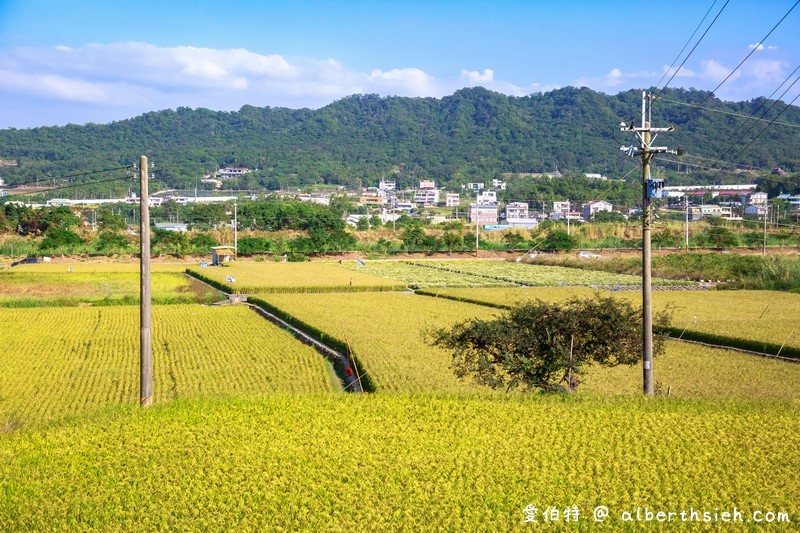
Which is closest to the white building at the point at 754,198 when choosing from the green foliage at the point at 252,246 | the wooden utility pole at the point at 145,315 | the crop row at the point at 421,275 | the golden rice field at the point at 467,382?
the crop row at the point at 421,275

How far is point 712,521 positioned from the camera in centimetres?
827

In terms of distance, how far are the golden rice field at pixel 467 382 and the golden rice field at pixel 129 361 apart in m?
1.35

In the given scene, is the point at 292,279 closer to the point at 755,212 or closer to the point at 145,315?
the point at 145,315

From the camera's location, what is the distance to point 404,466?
997 centimetres

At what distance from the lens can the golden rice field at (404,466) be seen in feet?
27.4

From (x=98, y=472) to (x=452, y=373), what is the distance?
31.6 ft

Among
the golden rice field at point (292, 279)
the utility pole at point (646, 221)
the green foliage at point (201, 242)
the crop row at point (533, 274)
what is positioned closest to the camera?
the utility pole at point (646, 221)

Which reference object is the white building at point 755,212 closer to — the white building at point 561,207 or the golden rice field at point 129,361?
the white building at point 561,207

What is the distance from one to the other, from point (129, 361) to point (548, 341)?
36.7ft

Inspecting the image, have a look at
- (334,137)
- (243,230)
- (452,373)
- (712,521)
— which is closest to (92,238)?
(243,230)

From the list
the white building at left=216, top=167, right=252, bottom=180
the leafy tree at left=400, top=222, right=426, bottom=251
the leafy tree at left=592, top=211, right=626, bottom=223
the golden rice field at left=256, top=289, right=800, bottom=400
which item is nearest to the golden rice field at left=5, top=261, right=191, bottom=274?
the leafy tree at left=400, top=222, right=426, bottom=251

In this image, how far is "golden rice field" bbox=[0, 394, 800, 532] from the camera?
8.36 metres

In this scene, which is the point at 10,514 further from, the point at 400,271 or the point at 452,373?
the point at 400,271

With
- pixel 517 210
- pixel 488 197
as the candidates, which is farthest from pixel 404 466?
pixel 488 197
